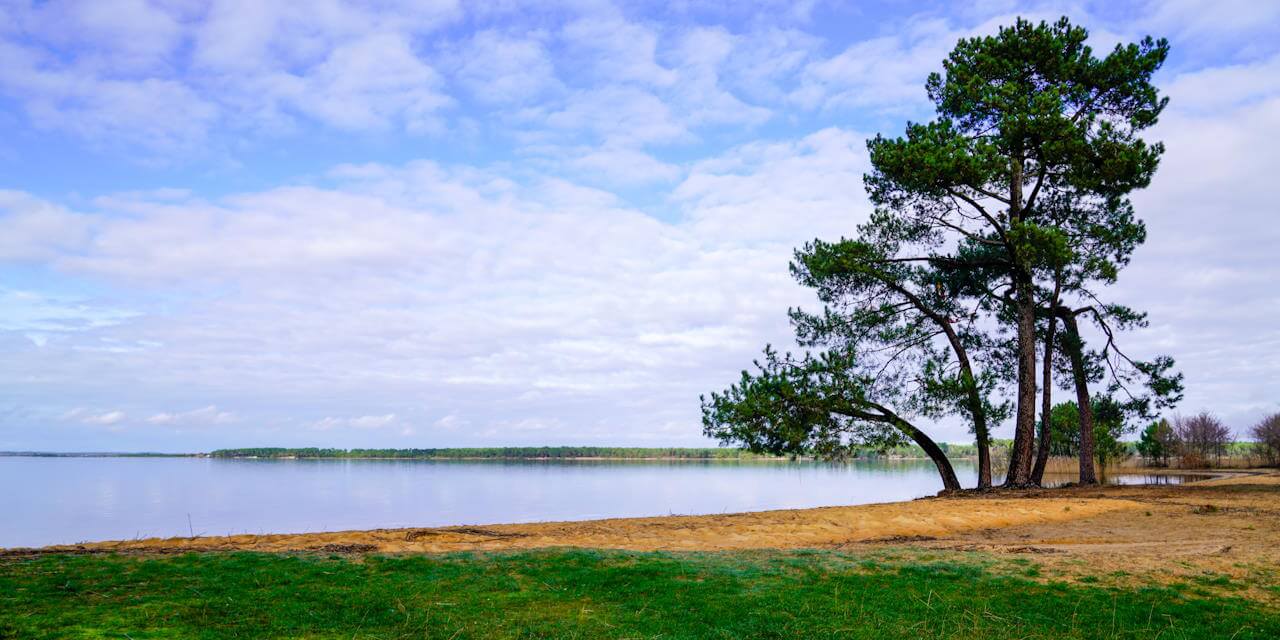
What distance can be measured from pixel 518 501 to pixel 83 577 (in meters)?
35.3

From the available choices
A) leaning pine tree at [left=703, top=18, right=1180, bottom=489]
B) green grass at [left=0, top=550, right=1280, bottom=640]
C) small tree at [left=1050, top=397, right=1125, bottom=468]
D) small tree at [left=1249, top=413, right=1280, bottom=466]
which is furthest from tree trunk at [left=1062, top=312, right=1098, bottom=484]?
small tree at [left=1249, top=413, right=1280, bottom=466]

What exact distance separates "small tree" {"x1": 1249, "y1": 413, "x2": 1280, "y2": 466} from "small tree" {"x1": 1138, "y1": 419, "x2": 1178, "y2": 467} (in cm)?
452

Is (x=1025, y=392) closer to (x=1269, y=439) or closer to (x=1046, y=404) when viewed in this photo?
(x=1046, y=404)

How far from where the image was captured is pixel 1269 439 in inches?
1982

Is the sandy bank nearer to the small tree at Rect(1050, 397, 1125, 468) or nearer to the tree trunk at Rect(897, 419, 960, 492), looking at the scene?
the tree trunk at Rect(897, 419, 960, 492)

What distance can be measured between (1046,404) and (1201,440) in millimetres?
38615

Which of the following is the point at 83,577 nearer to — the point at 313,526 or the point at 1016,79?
the point at 313,526

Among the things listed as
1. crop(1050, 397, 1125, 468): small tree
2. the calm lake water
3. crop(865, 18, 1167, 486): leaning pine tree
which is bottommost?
the calm lake water

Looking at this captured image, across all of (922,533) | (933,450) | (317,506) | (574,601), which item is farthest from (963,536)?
(317,506)

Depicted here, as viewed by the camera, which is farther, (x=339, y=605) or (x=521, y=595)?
(x=521, y=595)

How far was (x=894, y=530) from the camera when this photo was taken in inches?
589

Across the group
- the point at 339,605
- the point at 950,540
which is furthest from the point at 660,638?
the point at 950,540

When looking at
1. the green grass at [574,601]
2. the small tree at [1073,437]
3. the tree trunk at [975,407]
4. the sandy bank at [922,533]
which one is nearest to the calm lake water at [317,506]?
the small tree at [1073,437]

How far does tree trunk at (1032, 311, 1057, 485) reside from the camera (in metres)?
25.1
